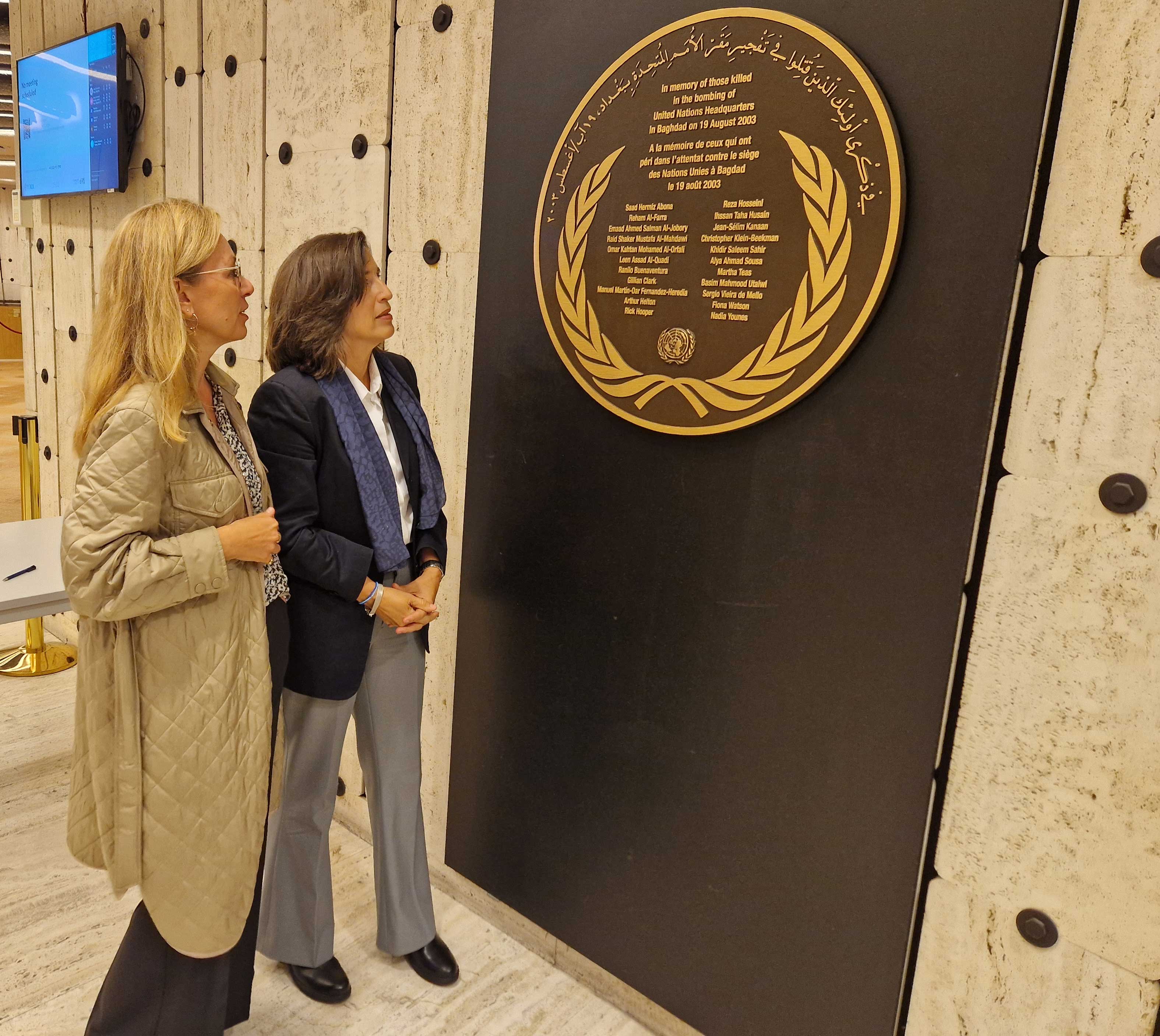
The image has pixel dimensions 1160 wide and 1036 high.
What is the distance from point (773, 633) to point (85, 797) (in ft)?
4.43

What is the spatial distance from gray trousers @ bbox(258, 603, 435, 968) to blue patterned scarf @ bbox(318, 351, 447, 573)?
0.12 meters

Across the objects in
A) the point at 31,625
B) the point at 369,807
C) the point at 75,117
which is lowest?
the point at 31,625

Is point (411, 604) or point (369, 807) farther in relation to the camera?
point (369, 807)

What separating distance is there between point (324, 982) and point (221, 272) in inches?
66.5

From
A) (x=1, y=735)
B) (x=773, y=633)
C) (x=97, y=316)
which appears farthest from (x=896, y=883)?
(x=1, y=735)

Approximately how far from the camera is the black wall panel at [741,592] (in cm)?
148

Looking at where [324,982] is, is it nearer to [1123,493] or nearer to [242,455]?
[242,455]

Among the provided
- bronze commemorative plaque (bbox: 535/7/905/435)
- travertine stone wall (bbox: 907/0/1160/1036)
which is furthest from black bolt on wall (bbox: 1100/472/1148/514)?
bronze commemorative plaque (bbox: 535/7/905/435)

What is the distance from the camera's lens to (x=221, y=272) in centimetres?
163

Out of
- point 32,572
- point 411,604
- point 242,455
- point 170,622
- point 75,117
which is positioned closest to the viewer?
point 170,622

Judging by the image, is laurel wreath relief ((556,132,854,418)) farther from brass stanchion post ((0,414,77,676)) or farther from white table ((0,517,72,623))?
brass stanchion post ((0,414,77,676))

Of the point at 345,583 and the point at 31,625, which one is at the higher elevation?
the point at 345,583

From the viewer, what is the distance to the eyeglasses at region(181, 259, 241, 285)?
159 cm

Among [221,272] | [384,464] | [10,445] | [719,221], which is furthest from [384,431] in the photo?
[10,445]
